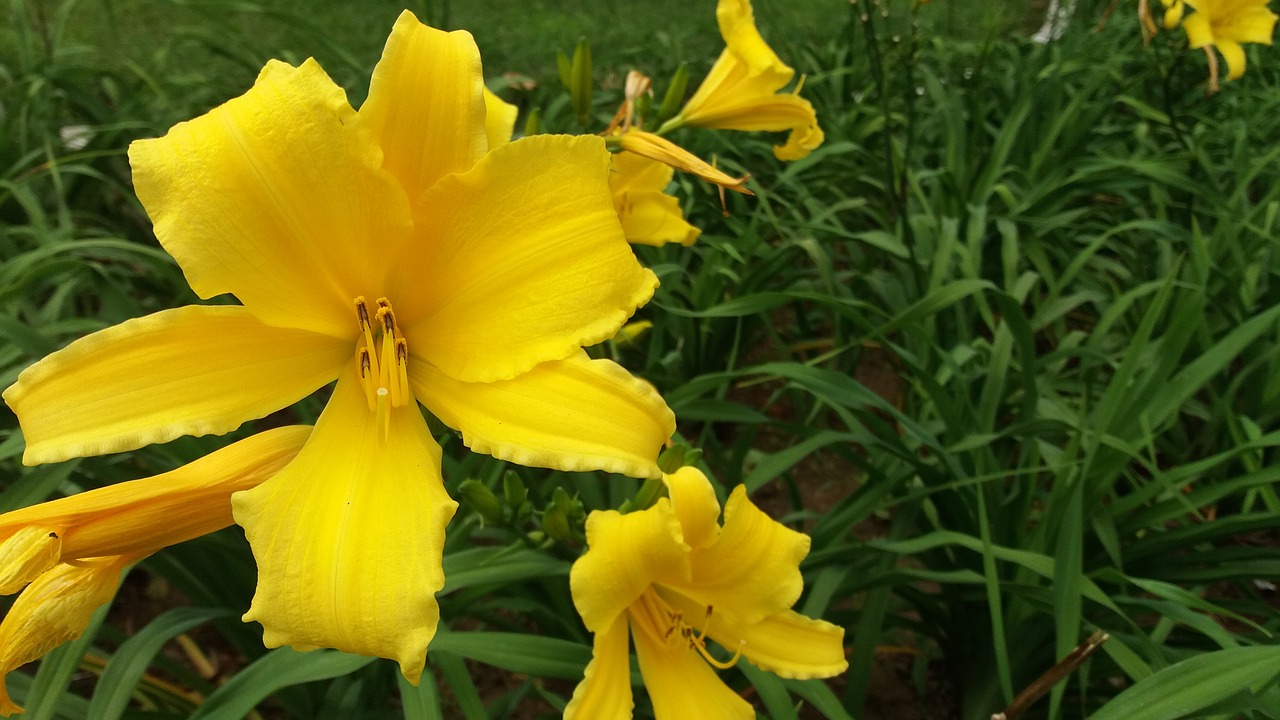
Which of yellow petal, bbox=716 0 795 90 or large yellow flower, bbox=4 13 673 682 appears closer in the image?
large yellow flower, bbox=4 13 673 682

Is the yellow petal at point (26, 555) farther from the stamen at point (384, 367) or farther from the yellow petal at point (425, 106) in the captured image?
the yellow petal at point (425, 106)

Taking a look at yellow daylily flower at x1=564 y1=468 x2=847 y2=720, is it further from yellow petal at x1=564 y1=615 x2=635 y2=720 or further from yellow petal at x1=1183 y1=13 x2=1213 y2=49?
yellow petal at x1=1183 y1=13 x2=1213 y2=49

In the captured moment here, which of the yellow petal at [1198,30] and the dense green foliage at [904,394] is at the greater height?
the yellow petal at [1198,30]

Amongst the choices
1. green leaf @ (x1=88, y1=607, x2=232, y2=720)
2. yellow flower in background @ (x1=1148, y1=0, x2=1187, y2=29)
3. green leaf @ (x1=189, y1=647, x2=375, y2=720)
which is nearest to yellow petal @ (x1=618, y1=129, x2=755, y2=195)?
green leaf @ (x1=189, y1=647, x2=375, y2=720)

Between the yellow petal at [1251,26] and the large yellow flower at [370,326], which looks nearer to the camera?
the large yellow flower at [370,326]

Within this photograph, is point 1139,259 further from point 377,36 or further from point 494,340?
point 377,36

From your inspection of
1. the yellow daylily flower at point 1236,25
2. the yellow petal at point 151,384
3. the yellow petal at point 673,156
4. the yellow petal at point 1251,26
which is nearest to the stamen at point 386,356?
the yellow petal at point 151,384

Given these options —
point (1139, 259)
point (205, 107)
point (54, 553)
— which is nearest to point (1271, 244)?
point (1139, 259)
